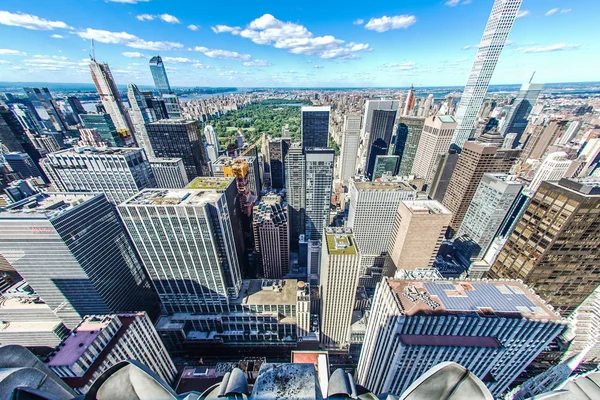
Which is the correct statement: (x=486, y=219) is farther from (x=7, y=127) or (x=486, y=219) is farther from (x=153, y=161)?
(x=7, y=127)

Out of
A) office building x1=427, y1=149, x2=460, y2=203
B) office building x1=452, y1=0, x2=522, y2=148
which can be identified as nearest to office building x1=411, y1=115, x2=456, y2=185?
office building x1=427, y1=149, x2=460, y2=203

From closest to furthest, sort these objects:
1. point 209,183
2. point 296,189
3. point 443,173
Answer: point 209,183 < point 296,189 < point 443,173

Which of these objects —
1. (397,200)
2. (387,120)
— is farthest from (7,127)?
(387,120)

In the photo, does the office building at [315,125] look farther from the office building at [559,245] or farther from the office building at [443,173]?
the office building at [559,245]

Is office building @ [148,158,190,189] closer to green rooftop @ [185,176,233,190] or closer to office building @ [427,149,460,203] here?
green rooftop @ [185,176,233,190]

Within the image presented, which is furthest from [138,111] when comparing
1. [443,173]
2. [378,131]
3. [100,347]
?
[443,173]

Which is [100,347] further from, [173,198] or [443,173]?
[443,173]
